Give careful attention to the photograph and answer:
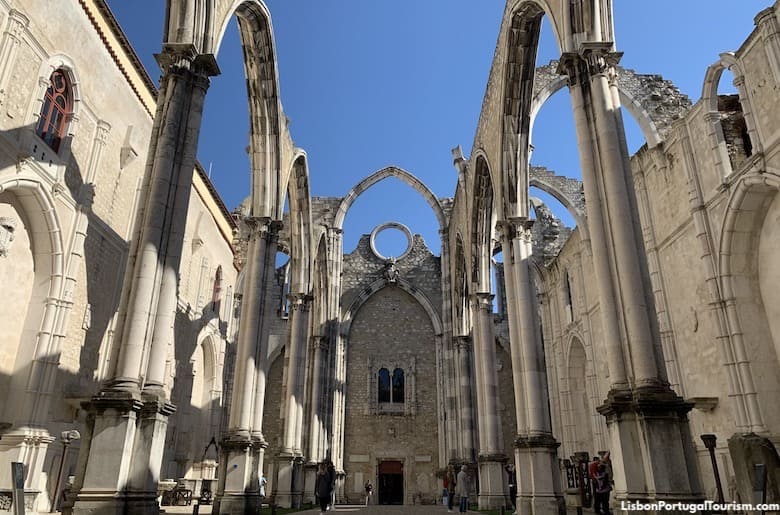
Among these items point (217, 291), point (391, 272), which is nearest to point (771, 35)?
point (391, 272)

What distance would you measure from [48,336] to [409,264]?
16.5 m

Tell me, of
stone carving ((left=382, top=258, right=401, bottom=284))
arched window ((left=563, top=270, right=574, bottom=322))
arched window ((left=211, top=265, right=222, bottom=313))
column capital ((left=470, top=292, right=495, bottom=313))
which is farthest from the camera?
stone carving ((left=382, top=258, right=401, bottom=284))

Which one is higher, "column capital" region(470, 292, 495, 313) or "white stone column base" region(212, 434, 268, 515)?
"column capital" region(470, 292, 495, 313)

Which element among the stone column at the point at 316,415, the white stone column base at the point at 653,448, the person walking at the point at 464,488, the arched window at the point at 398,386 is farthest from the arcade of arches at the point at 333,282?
the arched window at the point at 398,386

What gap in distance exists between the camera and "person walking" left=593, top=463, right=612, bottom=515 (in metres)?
9.99

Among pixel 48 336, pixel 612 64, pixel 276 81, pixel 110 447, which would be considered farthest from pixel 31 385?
pixel 612 64

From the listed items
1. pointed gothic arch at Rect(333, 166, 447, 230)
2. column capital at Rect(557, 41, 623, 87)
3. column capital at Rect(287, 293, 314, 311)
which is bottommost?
column capital at Rect(287, 293, 314, 311)

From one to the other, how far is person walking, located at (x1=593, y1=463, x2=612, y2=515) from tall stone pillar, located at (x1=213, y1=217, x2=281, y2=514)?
664cm

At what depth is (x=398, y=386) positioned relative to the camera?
24.1 m

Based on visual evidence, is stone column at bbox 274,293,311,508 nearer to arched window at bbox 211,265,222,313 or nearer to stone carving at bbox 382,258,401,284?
arched window at bbox 211,265,222,313

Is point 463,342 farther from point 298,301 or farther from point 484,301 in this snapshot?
point 298,301

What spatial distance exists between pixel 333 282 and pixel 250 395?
450 inches

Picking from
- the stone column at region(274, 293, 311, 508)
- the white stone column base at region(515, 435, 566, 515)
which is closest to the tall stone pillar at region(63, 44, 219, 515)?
the white stone column base at region(515, 435, 566, 515)

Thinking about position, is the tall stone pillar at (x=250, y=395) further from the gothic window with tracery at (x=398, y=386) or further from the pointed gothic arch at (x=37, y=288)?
the gothic window with tracery at (x=398, y=386)
